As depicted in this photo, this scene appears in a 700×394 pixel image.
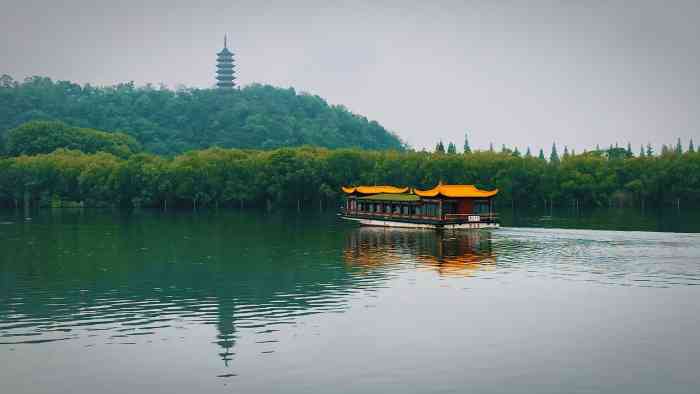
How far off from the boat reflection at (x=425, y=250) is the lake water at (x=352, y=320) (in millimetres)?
389

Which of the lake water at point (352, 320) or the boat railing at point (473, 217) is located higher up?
the boat railing at point (473, 217)

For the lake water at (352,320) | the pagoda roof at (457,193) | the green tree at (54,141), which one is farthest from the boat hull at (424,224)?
the green tree at (54,141)

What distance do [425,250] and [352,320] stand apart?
28585 millimetres

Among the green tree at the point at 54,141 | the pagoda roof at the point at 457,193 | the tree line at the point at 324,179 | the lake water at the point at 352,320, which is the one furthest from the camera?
the green tree at the point at 54,141

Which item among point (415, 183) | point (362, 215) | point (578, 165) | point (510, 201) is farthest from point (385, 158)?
point (362, 215)

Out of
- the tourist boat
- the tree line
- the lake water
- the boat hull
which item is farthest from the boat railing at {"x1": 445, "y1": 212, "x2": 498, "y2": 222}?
the tree line

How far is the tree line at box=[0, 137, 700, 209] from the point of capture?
5669 inches

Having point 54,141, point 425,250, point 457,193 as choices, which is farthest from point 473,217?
point 54,141

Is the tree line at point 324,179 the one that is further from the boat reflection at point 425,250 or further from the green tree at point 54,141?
the boat reflection at point 425,250

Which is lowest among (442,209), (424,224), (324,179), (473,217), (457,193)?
(424,224)

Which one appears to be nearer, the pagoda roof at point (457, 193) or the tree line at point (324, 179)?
the pagoda roof at point (457, 193)

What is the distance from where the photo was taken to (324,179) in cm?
14500

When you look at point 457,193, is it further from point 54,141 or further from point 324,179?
point 54,141

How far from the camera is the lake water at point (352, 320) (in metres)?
21.6
